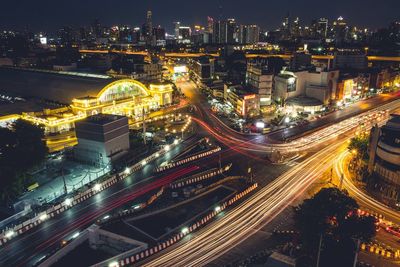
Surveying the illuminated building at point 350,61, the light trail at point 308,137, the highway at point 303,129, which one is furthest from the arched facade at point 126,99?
the illuminated building at point 350,61

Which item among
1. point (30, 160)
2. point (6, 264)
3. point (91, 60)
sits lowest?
point (6, 264)

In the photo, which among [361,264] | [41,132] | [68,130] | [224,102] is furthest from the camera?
[224,102]

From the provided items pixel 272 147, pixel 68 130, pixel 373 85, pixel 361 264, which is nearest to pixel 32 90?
pixel 68 130

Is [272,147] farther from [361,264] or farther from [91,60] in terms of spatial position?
[91,60]

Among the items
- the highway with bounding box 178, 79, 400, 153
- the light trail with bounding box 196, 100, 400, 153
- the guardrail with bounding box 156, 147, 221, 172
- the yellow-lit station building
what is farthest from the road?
the yellow-lit station building

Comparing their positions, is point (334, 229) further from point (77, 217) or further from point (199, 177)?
point (77, 217)

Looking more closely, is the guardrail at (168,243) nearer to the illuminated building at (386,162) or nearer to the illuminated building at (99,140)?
the illuminated building at (386,162)
